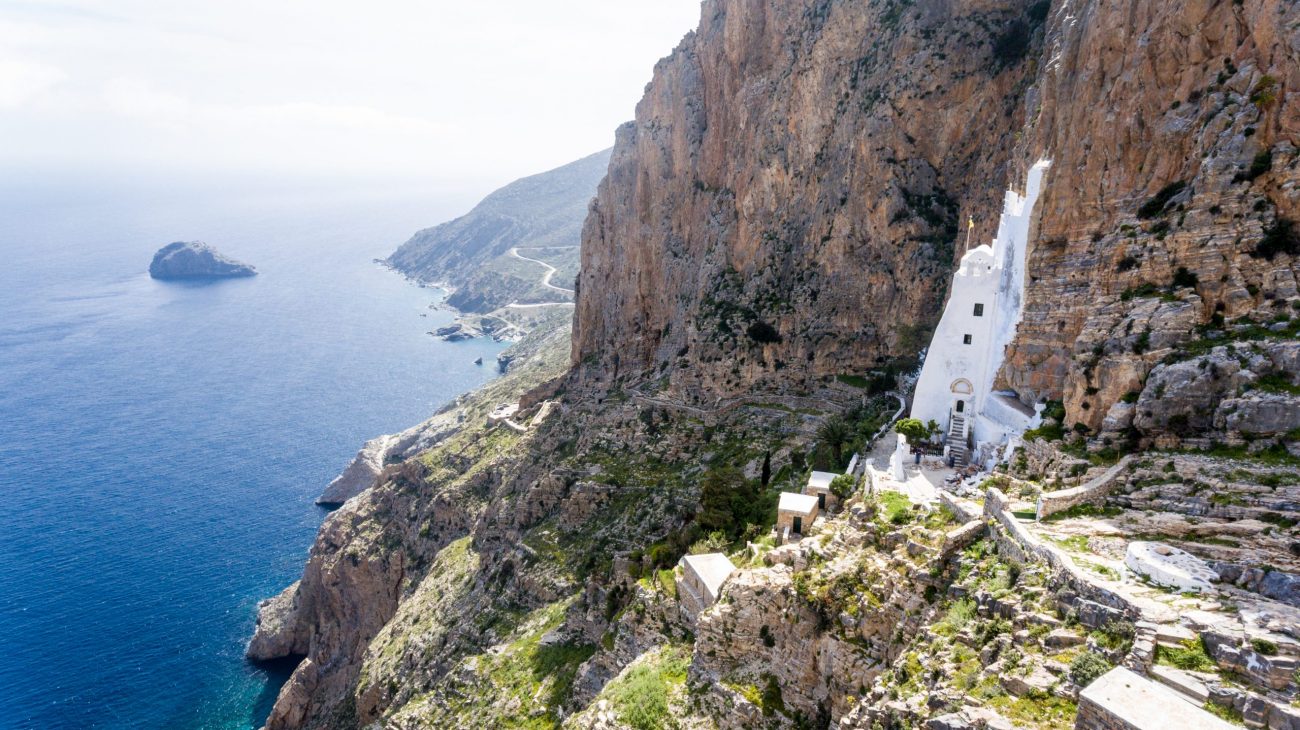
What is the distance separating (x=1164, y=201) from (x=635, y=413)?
43.9 metres

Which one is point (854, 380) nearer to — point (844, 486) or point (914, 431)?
point (914, 431)

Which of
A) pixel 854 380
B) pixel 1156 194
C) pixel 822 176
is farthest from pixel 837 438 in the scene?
pixel 822 176

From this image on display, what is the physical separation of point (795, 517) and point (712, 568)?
14.4 ft

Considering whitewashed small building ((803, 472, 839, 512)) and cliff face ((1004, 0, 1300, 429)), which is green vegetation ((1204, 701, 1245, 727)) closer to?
cliff face ((1004, 0, 1300, 429))

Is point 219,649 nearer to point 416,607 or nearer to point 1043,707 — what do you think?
point 416,607

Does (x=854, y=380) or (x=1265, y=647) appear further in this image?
(x=854, y=380)

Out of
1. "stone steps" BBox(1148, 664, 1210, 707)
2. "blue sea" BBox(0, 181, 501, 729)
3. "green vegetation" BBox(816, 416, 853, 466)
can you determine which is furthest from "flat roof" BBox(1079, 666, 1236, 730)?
"blue sea" BBox(0, 181, 501, 729)

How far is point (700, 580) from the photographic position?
33531 millimetres

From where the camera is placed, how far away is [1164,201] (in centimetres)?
2619

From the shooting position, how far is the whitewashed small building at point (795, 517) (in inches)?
1327

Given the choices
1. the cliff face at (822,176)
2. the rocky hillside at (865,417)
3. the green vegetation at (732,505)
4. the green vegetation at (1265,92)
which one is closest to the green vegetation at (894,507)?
the rocky hillside at (865,417)

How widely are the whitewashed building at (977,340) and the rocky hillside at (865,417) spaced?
6.82 feet

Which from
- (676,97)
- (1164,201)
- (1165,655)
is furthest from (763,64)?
(1165,655)

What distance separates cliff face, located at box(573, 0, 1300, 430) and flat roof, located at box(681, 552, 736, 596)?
14.9 metres
